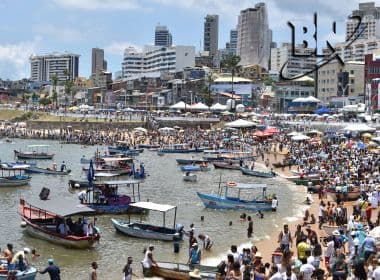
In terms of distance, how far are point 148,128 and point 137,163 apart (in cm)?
3850

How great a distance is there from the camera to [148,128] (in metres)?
105

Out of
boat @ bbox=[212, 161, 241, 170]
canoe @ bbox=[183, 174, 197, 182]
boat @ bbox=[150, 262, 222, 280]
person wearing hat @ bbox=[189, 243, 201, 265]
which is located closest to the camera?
boat @ bbox=[150, 262, 222, 280]

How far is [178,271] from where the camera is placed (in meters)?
22.2

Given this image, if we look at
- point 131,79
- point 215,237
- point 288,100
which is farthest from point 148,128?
point 215,237

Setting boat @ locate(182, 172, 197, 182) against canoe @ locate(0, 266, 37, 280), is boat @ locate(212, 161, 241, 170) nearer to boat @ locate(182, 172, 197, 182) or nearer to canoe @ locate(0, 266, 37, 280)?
boat @ locate(182, 172, 197, 182)

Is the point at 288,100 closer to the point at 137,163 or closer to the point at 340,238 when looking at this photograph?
the point at 137,163

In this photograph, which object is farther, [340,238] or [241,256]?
[340,238]

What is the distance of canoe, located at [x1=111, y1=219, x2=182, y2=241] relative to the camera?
29.2m

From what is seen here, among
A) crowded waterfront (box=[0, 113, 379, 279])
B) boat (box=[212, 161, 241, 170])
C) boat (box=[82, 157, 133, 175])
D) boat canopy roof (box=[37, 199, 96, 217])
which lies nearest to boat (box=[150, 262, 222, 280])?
crowded waterfront (box=[0, 113, 379, 279])

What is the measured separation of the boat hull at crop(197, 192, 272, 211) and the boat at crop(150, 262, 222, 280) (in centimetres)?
1480

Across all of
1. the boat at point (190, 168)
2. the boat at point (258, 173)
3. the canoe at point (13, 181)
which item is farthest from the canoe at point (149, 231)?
the boat at point (190, 168)

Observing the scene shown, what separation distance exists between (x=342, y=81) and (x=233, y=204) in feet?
260

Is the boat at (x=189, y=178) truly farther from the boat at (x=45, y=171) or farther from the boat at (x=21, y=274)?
the boat at (x=21, y=274)

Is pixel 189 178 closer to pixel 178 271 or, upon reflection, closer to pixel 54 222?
pixel 54 222
